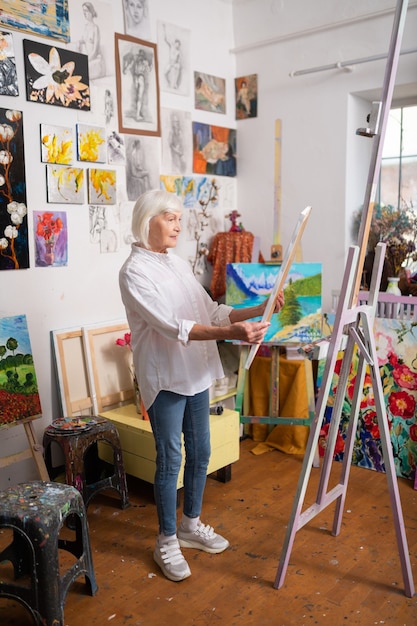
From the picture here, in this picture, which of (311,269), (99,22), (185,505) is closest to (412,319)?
(311,269)

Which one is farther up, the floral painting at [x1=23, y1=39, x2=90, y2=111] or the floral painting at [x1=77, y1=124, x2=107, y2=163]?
the floral painting at [x1=23, y1=39, x2=90, y2=111]

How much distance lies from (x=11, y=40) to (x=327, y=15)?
1.79 meters

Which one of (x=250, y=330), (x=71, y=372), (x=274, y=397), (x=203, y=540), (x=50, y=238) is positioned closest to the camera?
→ (x=250, y=330)

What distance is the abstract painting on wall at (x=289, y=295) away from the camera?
3.19 metres

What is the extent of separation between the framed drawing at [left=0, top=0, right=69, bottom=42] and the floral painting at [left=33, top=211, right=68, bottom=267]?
2.71ft

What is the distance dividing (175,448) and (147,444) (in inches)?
23.9

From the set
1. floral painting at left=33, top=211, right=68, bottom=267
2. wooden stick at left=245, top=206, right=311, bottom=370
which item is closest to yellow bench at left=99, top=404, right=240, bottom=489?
floral painting at left=33, top=211, right=68, bottom=267

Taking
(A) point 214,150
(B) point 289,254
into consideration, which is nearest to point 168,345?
(B) point 289,254

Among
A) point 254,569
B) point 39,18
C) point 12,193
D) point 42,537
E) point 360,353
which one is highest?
point 39,18

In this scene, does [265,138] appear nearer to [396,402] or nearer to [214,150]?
[214,150]

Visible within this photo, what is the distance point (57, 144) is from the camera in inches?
115

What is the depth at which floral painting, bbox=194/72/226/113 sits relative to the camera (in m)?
3.69

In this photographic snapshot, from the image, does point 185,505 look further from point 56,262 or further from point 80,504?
point 56,262

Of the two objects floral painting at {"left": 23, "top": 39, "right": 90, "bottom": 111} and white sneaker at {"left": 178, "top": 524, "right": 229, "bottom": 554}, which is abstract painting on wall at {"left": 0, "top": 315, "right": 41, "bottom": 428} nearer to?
white sneaker at {"left": 178, "top": 524, "right": 229, "bottom": 554}
